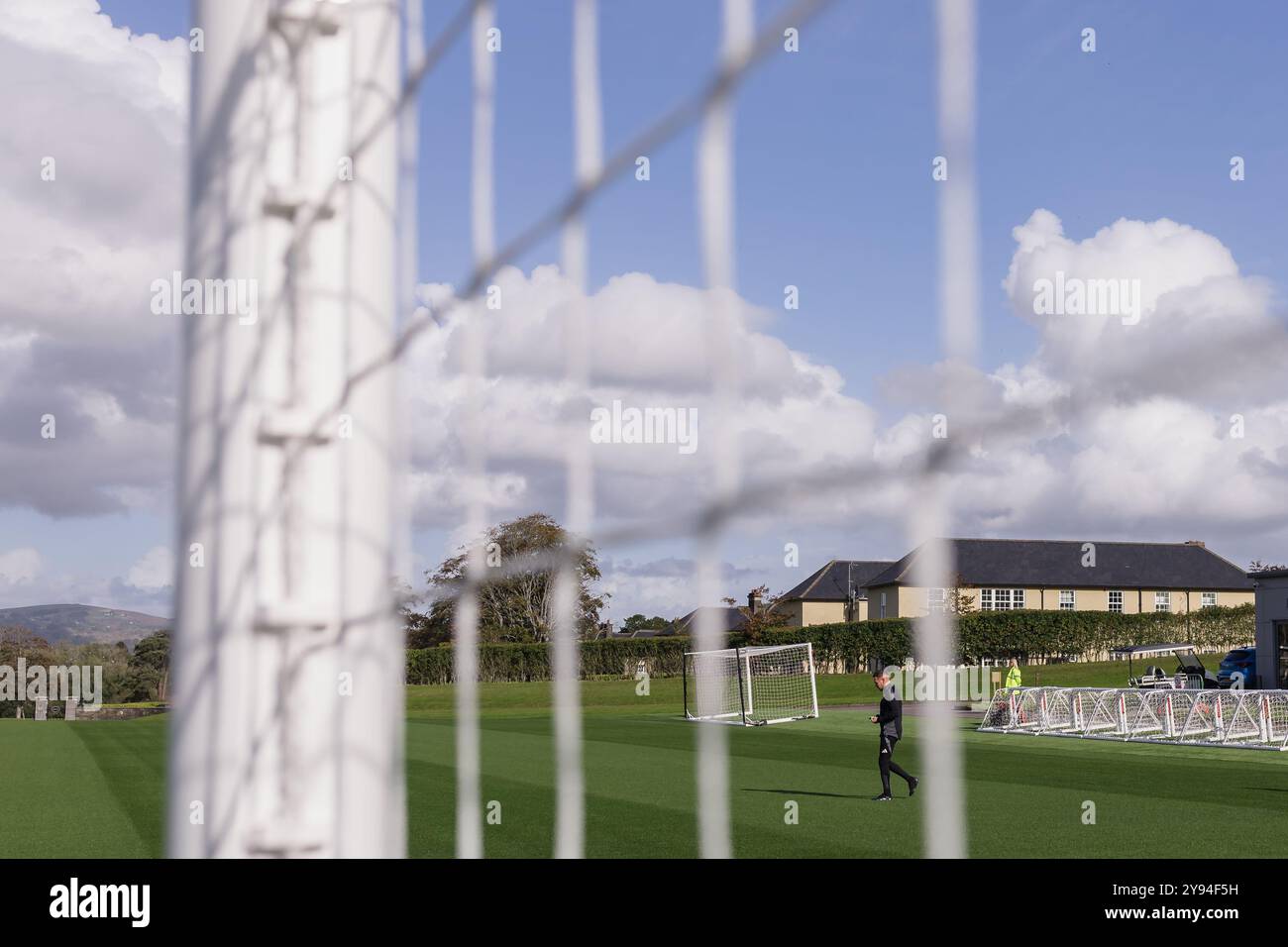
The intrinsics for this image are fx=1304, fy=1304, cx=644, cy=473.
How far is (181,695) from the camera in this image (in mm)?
2262

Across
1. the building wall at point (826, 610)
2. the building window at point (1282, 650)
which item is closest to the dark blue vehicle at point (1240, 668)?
the building window at point (1282, 650)

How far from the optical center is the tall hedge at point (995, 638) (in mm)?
46344

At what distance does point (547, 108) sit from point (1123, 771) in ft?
56.3

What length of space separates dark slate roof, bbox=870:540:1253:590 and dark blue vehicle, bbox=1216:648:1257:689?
23639mm

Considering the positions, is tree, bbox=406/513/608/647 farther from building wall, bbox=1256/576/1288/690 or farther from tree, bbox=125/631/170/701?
tree, bbox=125/631/170/701

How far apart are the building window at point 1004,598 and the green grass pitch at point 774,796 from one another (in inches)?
1765

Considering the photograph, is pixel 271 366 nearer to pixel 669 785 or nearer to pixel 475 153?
pixel 475 153

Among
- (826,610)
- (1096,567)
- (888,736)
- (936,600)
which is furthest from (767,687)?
(1096,567)

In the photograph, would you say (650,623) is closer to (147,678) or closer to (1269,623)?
(1269,623)

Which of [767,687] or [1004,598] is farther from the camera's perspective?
[1004,598]

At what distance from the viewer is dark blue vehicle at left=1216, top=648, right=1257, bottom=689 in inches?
1703

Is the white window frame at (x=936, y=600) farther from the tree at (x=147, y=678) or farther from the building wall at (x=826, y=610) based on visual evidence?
the building wall at (x=826, y=610)

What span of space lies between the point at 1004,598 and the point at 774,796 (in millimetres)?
58861

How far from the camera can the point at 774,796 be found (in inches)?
568
